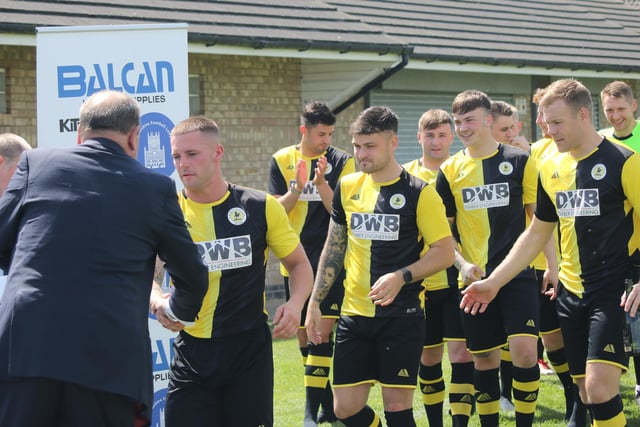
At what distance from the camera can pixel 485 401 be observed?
7332mm

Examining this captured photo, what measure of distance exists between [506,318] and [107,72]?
3311mm

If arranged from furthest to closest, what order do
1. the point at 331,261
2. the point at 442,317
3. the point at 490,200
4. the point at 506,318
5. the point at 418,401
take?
the point at 418,401
the point at 442,317
the point at 490,200
the point at 506,318
the point at 331,261

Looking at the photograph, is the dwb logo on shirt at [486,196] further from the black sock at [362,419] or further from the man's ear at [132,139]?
the man's ear at [132,139]

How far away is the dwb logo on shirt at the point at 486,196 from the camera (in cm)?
752

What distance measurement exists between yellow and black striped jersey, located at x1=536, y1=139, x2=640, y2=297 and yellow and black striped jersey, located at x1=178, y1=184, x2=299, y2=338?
181cm

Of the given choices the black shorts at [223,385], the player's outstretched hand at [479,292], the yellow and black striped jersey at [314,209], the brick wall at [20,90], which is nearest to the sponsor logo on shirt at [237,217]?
the black shorts at [223,385]

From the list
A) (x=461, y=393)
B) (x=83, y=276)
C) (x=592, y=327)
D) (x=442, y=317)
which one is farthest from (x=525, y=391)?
(x=83, y=276)

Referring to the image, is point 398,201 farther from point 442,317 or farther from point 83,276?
point 83,276

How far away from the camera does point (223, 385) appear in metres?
5.43

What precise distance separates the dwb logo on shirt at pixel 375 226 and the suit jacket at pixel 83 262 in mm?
2512

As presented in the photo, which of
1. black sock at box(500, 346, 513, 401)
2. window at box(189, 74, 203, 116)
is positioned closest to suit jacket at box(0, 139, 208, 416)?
black sock at box(500, 346, 513, 401)

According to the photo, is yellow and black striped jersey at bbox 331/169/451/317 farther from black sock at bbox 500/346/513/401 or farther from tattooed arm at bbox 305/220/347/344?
black sock at bbox 500/346/513/401

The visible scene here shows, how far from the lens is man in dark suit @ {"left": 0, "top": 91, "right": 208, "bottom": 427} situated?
12.7ft

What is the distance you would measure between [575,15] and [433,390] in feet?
54.8
